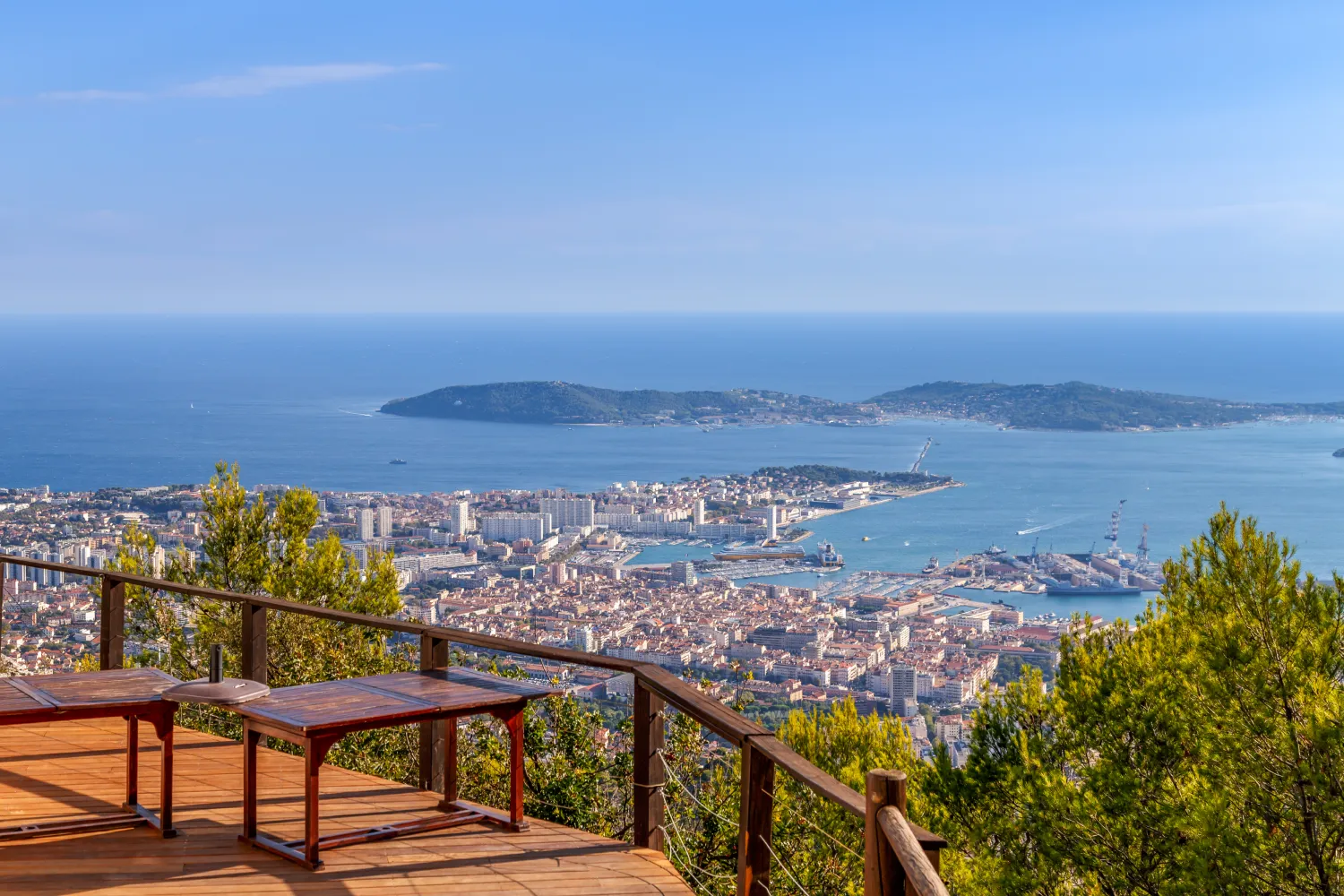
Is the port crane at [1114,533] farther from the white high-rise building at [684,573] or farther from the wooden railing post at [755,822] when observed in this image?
the wooden railing post at [755,822]

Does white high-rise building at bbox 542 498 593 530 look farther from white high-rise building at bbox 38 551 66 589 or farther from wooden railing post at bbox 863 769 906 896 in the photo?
wooden railing post at bbox 863 769 906 896

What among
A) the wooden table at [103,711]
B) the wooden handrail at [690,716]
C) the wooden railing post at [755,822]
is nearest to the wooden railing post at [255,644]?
the wooden handrail at [690,716]

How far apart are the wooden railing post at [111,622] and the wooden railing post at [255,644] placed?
2.93 ft

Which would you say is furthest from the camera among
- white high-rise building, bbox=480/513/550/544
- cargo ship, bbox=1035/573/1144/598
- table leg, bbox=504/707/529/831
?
white high-rise building, bbox=480/513/550/544

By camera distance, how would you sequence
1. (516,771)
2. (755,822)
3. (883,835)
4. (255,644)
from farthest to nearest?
(255,644) → (516,771) → (755,822) → (883,835)

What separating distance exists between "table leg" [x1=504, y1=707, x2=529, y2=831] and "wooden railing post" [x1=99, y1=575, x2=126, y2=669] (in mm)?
2481

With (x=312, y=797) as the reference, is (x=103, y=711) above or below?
→ above

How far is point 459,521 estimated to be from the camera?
3875cm

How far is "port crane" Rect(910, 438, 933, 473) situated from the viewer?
6238 centimetres

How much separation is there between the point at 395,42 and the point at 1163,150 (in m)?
51.3

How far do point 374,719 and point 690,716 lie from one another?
2.78ft

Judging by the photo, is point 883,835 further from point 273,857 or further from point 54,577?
point 54,577

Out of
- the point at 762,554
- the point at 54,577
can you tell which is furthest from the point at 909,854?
the point at 762,554

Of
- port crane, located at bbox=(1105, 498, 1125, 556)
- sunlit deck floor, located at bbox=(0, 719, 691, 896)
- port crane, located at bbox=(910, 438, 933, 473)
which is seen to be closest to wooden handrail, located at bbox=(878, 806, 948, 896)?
sunlit deck floor, located at bbox=(0, 719, 691, 896)
